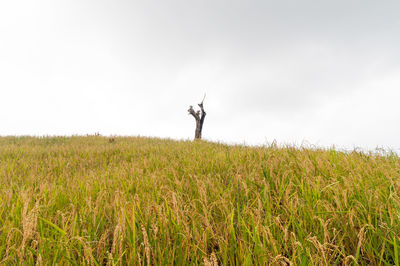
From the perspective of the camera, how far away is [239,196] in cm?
214

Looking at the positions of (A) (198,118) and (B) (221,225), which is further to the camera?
(A) (198,118)

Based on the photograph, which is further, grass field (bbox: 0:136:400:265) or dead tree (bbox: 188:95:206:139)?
dead tree (bbox: 188:95:206:139)

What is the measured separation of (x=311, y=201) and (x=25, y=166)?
18.4ft

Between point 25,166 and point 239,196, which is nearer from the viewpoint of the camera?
point 239,196

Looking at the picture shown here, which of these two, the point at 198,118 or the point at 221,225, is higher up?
the point at 198,118

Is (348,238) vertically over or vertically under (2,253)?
over

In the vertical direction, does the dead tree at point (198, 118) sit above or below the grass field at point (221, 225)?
above

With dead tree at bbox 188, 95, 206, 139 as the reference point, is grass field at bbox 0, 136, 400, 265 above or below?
below

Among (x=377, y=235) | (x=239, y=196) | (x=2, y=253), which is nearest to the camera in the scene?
(x=377, y=235)

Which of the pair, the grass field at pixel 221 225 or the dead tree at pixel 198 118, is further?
the dead tree at pixel 198 118

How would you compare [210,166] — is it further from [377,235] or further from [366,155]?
[366,155]

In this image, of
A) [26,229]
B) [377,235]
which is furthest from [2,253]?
[377,235]

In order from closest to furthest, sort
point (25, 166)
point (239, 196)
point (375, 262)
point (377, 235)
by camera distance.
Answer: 1. point (375, 262)
2. point (377, 235)
3. point (239, 196)
4. point (25, 166)

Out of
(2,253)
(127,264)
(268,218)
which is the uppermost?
(268,218)
